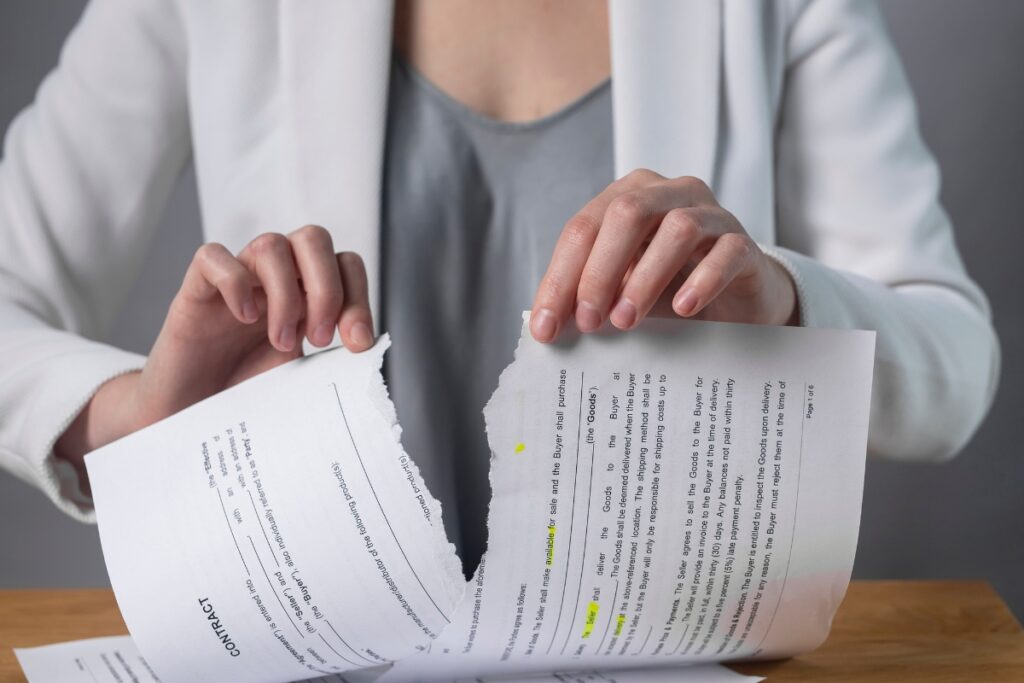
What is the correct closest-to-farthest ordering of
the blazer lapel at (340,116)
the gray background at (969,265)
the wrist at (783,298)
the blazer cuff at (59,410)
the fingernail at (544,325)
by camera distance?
the fingernail at (544,325)
the wrist at (783,298)
the blazer cuff at (59,410)
the blazer lapel at (340,116)
the gray background at (969,265)

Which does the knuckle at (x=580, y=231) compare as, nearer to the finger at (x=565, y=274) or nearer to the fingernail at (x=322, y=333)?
the finger at (x=565, y=274)

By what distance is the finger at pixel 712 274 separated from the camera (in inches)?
14.4

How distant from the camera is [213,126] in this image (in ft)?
2.38

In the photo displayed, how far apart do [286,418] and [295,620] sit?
0.24 ft

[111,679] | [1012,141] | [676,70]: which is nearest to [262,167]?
[676,70]

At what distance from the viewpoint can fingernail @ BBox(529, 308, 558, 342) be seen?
0.35m

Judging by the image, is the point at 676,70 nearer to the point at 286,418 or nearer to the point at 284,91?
the point at 284,91

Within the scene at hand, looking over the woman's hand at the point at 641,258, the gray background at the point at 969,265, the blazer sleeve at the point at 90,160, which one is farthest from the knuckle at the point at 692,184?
the gray background at the point at 969,265

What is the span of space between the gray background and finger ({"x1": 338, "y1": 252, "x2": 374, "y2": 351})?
74 cm

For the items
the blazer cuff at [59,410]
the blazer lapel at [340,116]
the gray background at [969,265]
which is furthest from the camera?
the gray background at [969,265]

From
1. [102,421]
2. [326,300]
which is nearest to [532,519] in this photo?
[326,300]

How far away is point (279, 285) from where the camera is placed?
1.44 feet

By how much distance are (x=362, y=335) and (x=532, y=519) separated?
112 mm

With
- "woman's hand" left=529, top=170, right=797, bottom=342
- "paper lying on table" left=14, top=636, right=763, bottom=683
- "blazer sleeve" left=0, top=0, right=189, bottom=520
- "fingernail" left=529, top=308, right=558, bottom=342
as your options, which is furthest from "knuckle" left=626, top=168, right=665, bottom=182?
"blazer sleeve" left=0, top=0, right=189, bottom=520
